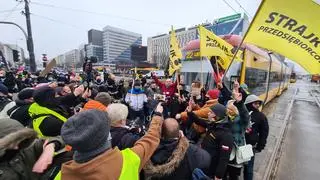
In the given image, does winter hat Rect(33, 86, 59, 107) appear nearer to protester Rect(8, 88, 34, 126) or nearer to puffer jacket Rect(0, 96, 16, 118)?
protester Rect(8, 88, 34, 126)

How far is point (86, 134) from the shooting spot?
1449 mm

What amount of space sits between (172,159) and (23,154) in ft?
4.14

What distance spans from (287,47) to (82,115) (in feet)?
8.38

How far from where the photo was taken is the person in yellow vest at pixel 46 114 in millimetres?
2787

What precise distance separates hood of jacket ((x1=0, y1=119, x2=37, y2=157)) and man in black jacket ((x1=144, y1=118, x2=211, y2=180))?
41.9 inches

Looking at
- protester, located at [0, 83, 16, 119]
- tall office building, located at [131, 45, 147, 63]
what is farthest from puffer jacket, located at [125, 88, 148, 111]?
tall office building, located at [131, 45, 147, 63]

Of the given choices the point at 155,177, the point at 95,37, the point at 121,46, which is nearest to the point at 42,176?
the point at 155,177

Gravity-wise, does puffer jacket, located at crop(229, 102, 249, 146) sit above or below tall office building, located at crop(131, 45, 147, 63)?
below

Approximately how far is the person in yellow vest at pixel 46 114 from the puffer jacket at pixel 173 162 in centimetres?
128

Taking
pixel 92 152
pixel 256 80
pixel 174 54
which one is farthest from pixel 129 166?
pixel 256 80

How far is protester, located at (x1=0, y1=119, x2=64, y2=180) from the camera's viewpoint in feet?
5.40

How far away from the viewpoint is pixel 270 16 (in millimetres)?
2893

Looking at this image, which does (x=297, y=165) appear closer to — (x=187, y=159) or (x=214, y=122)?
(x=214, y=122)

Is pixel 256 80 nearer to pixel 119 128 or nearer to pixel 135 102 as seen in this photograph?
pixel 135 102
